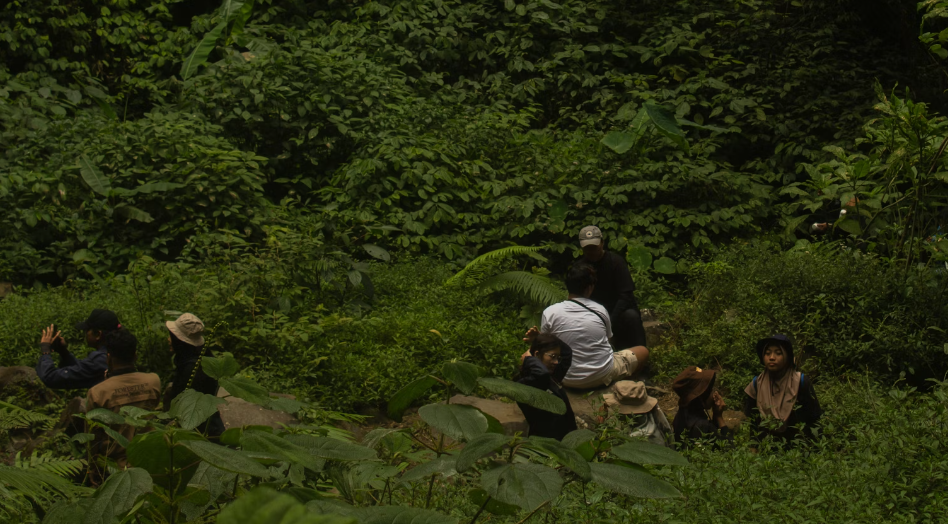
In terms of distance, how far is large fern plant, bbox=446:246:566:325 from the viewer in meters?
8.22

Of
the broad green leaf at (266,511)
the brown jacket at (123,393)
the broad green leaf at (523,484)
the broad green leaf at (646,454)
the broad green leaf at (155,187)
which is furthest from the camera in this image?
the broad green leaf at (155,187)

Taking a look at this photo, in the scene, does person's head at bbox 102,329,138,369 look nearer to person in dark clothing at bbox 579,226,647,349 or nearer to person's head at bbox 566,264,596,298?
person's head at bbox 566,264,596,298

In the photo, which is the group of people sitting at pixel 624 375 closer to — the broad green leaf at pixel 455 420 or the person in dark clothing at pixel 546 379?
the person in dark clothing at pixel 546 379

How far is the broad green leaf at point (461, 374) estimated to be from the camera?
5.09ft

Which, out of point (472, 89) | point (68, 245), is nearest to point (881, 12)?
point (472, 89)

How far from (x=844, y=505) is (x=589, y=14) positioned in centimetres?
1027

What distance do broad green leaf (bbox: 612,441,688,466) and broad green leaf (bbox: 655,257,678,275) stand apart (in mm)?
7798

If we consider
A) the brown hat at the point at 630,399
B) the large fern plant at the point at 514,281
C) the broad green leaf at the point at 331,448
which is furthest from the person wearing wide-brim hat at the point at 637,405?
the broad green leaf at the point at 331,448

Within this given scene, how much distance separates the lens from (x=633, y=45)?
40.6ft

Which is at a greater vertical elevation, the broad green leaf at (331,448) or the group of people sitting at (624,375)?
the broad green leaf at (331,448)

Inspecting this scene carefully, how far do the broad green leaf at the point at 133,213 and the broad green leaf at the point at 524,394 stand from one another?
8191mm

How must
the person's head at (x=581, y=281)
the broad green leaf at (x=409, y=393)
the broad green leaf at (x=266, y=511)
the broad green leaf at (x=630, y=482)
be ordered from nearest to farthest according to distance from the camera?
the broad green leaf at (x=266, y=511)
the broad green leaf at (x=630, y=482)
the broad green leaf at (x=409, y=393)
the person's head at (x=581, y=281)

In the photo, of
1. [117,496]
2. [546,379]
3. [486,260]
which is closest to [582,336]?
[546,379]

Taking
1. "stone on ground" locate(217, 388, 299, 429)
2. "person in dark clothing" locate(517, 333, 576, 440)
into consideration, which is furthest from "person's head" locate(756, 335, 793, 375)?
"stone on ground" locate(217, 388, 299, 429)
